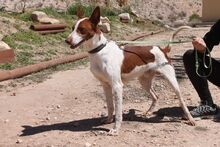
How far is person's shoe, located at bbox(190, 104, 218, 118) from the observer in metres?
5.95

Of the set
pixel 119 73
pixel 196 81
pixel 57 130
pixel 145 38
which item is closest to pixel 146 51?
pixel 119 73

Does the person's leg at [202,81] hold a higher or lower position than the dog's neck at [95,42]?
lower

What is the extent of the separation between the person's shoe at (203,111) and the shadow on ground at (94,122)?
206 mm

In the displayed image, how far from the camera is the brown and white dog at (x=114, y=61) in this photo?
16.4 feet

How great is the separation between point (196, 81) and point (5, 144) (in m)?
2.56

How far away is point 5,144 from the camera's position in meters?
5.07

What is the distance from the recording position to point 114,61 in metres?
5.13

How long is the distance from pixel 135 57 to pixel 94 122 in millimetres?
1042

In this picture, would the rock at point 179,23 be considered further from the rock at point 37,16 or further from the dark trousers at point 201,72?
the dark trousers at point 201,72

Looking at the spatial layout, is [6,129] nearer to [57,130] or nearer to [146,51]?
[57,130]

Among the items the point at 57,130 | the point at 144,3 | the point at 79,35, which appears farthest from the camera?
→ the point at 144,3

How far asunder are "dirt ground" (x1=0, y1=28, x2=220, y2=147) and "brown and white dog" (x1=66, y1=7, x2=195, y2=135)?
255mm

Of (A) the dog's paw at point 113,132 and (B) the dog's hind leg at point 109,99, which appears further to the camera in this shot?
(B) the dog's hind leg at point 109,99

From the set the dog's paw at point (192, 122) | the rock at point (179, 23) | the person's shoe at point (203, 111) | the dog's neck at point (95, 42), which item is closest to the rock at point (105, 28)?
the rock at point (179, 23)
